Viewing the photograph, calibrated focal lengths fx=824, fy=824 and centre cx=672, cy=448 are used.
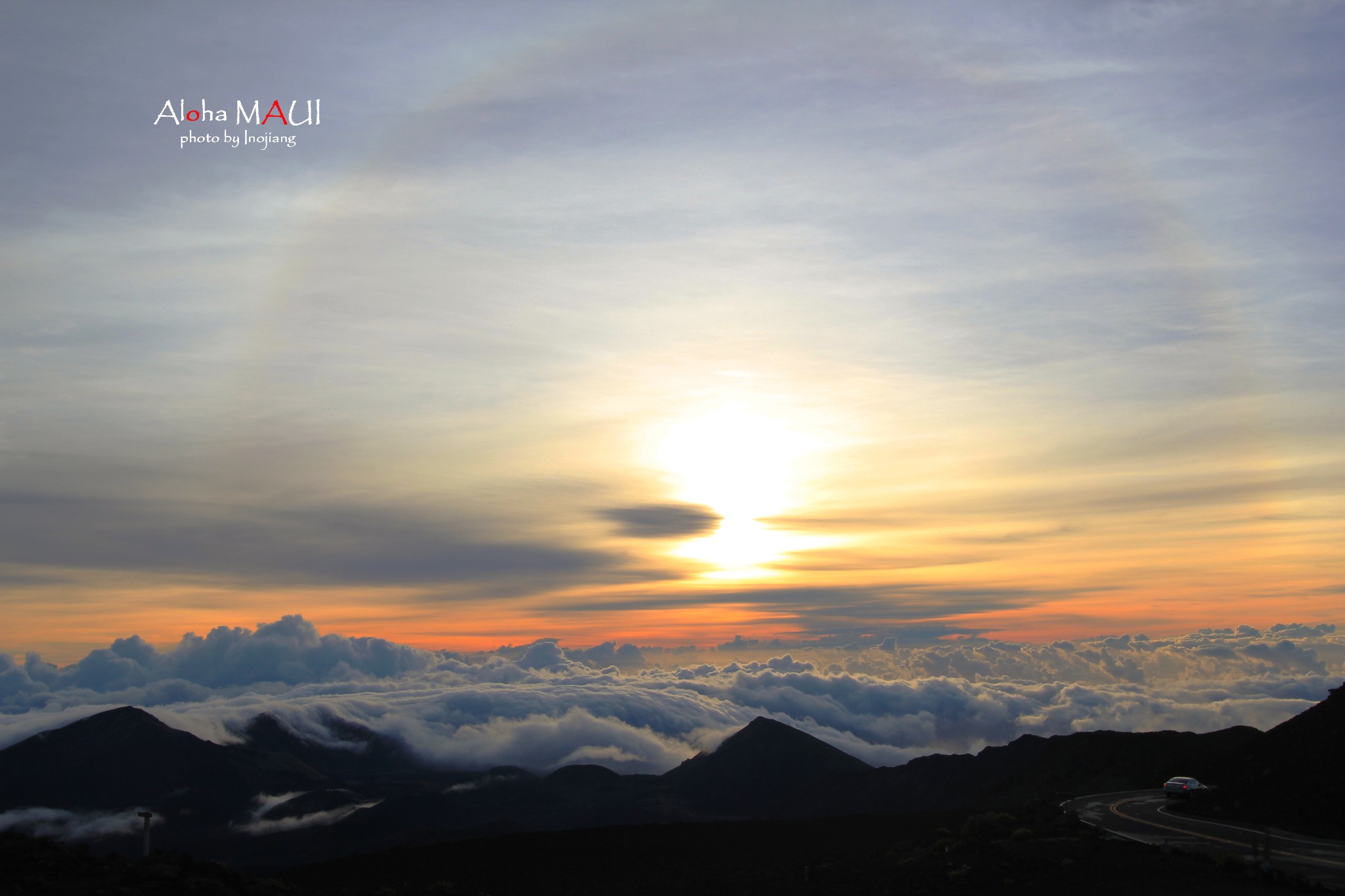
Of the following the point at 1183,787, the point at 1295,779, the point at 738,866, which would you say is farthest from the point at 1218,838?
the point at 738,866

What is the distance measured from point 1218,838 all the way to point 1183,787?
43.6ft

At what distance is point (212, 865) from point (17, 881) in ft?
21.0

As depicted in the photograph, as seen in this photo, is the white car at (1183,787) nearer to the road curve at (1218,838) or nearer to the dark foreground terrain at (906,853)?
the road curve at (1218,838)

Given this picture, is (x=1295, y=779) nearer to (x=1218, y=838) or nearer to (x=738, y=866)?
(x=1218, y=838)

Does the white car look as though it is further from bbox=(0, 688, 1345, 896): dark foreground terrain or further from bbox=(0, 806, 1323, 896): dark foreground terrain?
bbox=(0, 806, 1323, 896): dark foreground terrain

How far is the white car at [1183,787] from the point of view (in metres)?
46.9

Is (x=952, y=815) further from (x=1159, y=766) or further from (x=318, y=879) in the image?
(x=318, y=879)

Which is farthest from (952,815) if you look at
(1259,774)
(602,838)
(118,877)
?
(118,877)

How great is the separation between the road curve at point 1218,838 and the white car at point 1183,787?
27.8 inches

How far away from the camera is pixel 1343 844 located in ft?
111

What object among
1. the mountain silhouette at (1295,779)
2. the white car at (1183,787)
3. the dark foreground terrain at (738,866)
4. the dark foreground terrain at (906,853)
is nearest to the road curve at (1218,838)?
the white car at (1183,787)

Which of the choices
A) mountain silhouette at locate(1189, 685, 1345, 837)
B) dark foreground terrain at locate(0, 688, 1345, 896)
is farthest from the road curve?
mountain silhouette at locate(1189, 685, 1345, 837)

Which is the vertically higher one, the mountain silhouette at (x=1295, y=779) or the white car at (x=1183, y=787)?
the mountain silhouette at (x=1295, y=779)

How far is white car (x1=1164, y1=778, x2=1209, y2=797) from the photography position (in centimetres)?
4688
